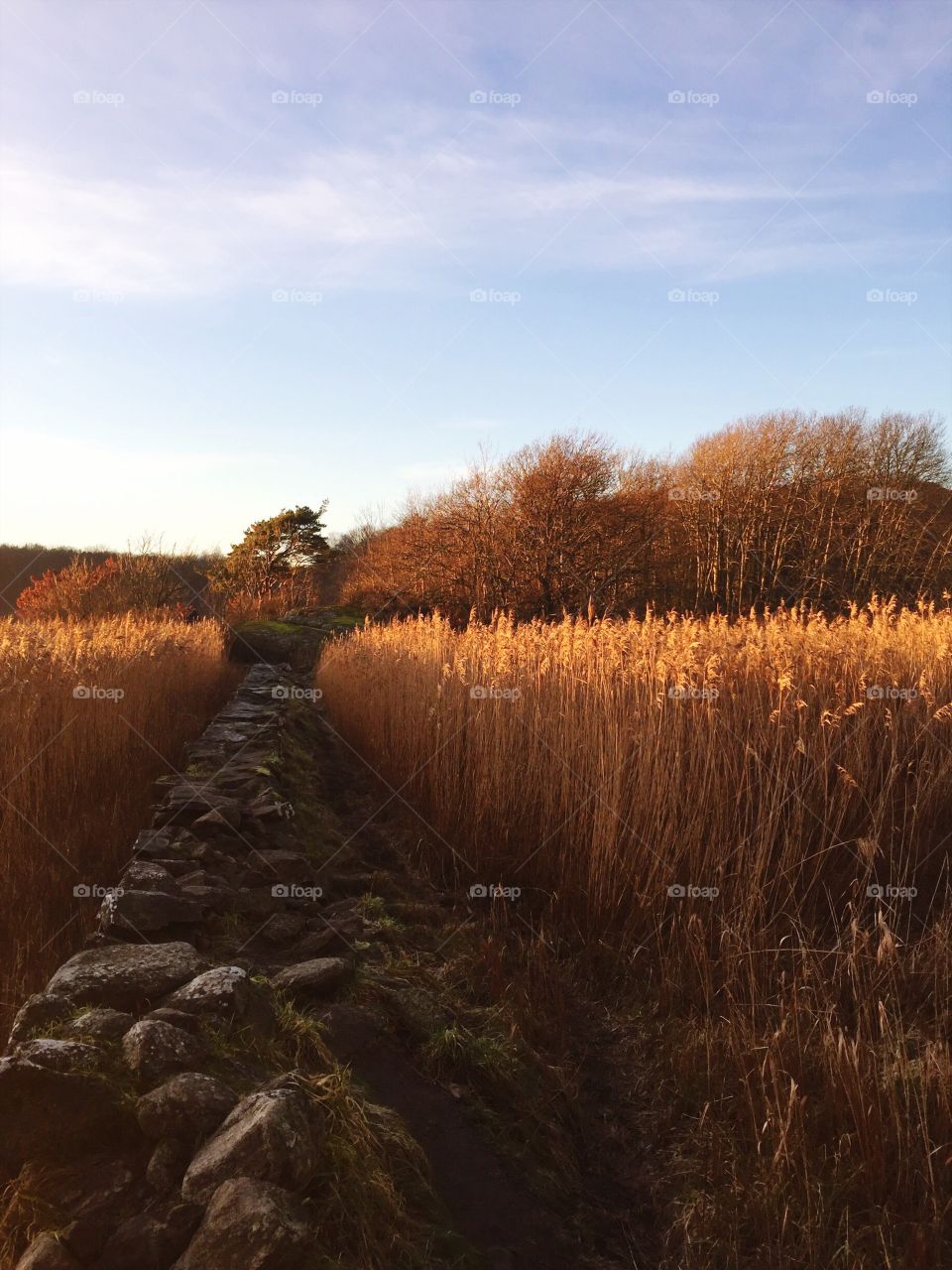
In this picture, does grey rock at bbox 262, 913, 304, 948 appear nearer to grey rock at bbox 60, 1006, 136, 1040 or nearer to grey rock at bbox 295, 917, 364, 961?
grey rock at bbox 295, 917, 364, 961

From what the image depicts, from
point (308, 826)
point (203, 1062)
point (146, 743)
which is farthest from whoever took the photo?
point (146, 743)

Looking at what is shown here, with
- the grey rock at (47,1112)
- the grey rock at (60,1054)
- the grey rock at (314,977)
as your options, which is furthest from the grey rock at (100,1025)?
the grey rock at (314,977)

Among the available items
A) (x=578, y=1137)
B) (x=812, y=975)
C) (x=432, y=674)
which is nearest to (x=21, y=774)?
(x=432, y=674)

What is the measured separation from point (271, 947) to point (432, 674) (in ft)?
11.7

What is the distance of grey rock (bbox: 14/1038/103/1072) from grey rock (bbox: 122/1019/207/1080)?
0.28ft

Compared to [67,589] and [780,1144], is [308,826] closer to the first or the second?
[780,1144]

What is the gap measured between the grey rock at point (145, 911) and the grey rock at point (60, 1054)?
100cm

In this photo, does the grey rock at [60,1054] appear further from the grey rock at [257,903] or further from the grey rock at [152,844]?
the grey rock at [152,844]

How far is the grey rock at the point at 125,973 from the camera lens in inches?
98.9

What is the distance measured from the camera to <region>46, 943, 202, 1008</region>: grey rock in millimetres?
2512

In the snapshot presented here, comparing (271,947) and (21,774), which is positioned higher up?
(21,774)

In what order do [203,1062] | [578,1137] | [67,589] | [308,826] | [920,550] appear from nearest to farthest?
[203,1062]
[578,1137]
[308,826]
[67,589]
[920,550]

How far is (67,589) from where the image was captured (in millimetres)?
16016

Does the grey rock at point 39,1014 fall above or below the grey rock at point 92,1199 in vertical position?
above
